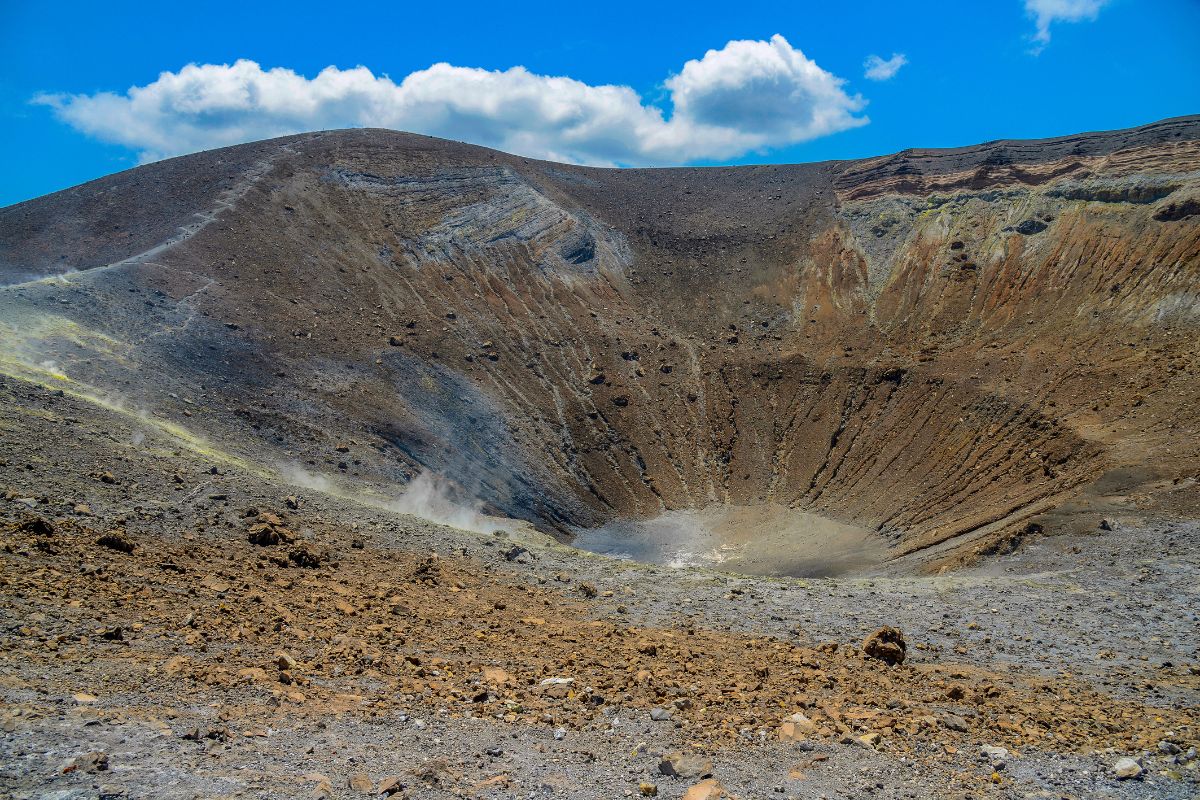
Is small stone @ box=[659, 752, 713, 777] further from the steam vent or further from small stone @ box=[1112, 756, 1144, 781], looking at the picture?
small stone @ box=[1112, 756, 1144, 781]

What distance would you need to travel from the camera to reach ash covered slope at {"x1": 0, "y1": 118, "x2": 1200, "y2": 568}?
82.7 feet

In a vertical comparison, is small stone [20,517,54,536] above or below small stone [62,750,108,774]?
above

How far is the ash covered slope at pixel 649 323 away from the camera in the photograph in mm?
25203


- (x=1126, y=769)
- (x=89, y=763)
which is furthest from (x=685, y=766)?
(x=89, y=763)

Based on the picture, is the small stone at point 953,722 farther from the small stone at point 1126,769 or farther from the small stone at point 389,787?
the small stone at point 389,787

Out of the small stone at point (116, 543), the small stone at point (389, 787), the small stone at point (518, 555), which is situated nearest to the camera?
the small stone at point (389, 787)

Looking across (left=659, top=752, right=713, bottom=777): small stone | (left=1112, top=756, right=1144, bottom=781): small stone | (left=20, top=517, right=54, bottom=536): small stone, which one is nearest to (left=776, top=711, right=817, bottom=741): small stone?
(left=659, top=752, right=713, bottom=777): small stone

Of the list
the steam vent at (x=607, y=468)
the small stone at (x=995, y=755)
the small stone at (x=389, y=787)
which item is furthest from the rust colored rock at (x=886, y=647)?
the small stone at (x=389, y=787)

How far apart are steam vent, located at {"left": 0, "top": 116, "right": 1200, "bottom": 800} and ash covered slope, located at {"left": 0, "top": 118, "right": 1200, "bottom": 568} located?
0.68 feet

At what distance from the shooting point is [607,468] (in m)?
33.2

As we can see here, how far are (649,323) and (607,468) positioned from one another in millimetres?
11082

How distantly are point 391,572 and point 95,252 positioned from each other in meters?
26.5

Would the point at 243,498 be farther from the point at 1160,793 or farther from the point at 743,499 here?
the point at 743,499

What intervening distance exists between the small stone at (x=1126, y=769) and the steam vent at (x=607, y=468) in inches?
1.4
